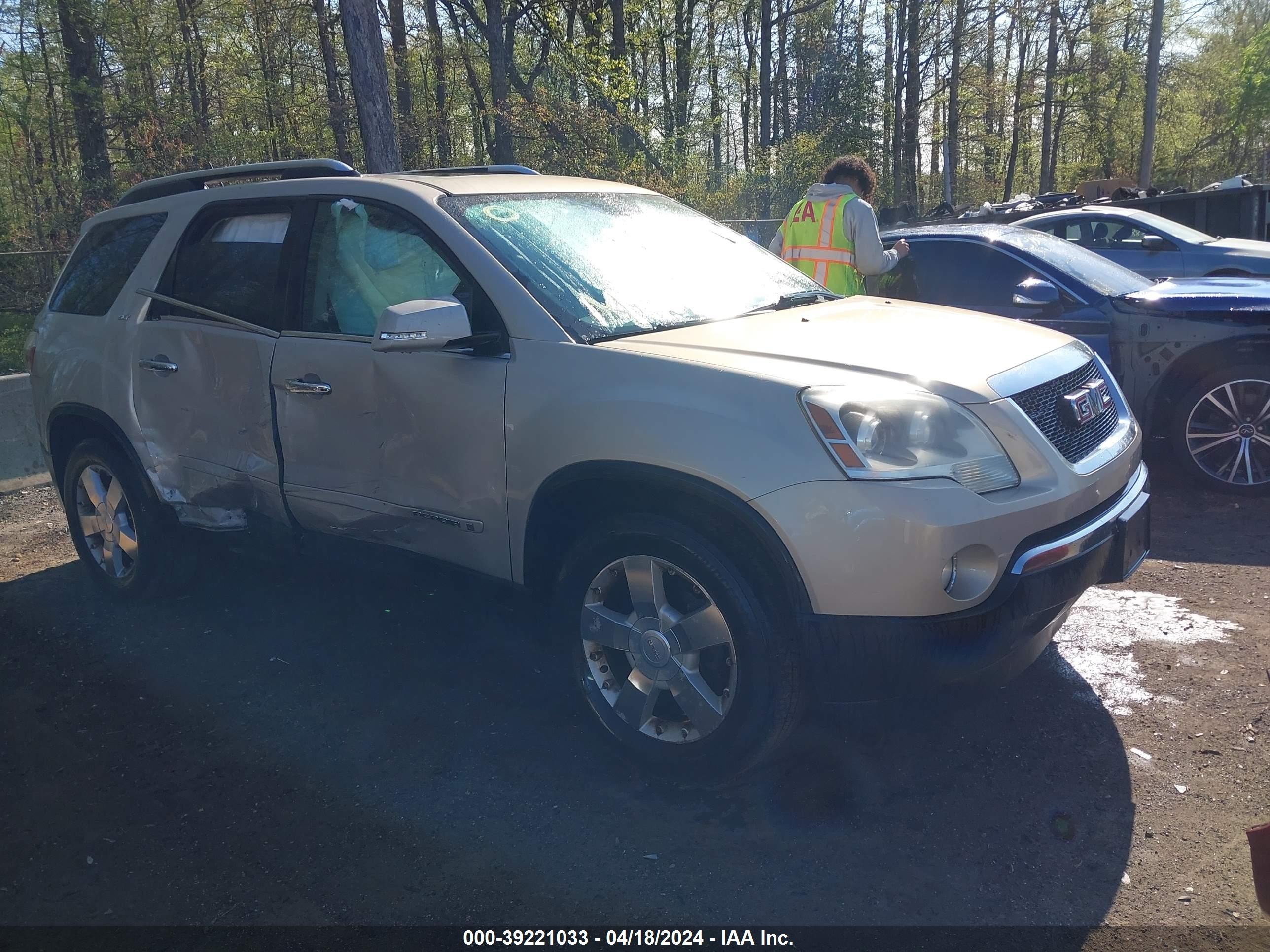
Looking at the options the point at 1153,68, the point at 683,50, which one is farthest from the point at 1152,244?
the point at 683,50

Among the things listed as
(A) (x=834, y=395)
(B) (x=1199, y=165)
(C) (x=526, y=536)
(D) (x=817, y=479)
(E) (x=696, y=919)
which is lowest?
(E) (x=696, y=919)

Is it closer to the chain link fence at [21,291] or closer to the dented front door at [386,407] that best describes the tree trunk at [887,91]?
the chain link fence at [21,291]

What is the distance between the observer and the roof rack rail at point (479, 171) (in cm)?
443

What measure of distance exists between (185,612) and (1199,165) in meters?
57.1

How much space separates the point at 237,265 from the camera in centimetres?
433

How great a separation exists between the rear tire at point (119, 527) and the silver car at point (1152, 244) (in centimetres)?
832

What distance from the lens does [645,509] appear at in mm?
3076

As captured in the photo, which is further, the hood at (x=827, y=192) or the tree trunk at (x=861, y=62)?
the tree trunk at (x=861, y=62)

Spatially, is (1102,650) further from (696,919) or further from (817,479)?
(696,919)

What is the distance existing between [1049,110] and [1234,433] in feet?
138

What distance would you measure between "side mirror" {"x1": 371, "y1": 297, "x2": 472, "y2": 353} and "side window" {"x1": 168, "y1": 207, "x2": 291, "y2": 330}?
3.50ft

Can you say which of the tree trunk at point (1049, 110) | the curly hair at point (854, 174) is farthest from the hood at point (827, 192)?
the tree trunk at point (1049, 110)

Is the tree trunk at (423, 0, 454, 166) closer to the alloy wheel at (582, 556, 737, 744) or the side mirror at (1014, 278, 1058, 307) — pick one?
the side mirror at (1014, 278, 1058, 307)

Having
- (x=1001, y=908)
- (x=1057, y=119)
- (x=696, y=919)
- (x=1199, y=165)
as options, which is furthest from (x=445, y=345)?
(x=1199, y=165)
